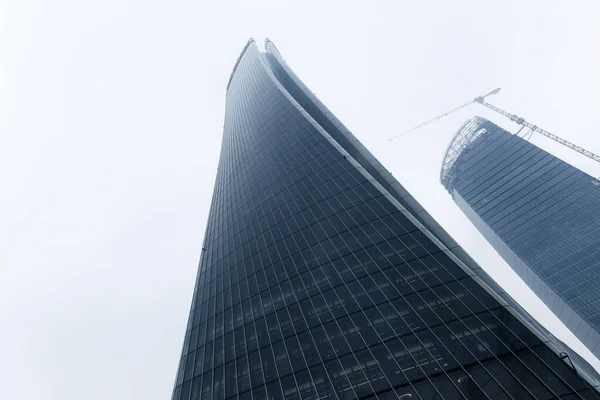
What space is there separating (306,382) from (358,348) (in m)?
5.02

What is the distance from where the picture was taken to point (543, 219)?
163750 millimetres

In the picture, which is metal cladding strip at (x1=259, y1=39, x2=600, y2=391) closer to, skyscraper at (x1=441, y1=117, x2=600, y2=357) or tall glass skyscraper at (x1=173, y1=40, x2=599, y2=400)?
tall glass skyscraper at (x1=173, y1=40, x2=599, y2=400)

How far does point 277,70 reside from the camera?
128 metres

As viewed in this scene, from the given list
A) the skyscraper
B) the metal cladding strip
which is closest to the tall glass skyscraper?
the metal cladding strip

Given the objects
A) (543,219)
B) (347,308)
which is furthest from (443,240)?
(543,219)

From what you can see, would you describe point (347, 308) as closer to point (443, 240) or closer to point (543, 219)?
point (443, 240)

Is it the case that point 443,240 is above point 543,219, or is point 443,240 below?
below

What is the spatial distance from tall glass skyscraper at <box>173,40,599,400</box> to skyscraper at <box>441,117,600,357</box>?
364 feet

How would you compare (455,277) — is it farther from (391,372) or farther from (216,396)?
(216,396)

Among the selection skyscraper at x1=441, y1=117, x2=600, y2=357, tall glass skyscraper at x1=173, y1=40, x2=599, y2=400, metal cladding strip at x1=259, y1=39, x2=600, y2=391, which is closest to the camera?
tall glass skyscraper at x1=173, y1=40, x2=599, y2=400

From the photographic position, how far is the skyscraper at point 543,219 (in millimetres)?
138125

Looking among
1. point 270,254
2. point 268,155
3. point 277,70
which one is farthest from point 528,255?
point 270,254

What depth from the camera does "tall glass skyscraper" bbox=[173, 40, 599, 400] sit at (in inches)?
1178

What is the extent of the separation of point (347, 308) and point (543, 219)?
151260 millimetres
